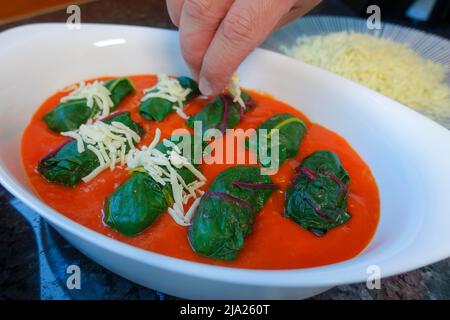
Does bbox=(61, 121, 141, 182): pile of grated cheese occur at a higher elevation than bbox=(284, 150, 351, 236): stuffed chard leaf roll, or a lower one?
higher

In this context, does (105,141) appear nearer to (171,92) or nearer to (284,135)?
(171,92)

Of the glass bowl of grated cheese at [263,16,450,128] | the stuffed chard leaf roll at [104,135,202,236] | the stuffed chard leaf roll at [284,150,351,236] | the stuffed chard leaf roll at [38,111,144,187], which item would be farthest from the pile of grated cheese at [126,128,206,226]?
the glass bowl of grated cheese at [263,16,450,128]

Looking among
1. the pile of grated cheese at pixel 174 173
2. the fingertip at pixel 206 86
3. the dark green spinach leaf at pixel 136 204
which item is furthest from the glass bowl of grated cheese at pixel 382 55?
the dark green spinach leaf at pixel 136 204

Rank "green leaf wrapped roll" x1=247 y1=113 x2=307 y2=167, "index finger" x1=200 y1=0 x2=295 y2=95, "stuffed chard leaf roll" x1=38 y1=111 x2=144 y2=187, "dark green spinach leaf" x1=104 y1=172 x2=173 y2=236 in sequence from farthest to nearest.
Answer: "green leaf wrapped roll" x1=247 y1=113 x2=307 y2=167 → "stuffed chard leaf roll" x1=38 y1=111 x2=144 y2=187 → "dark green spinach leaf" x1=104 y1=172 x2=173 y2=236 → "index finger" x1=200 y1=0 x2=295 y2=95

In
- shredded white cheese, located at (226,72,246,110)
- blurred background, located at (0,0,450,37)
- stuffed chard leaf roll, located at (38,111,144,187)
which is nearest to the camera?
stuffed chard leaf roll, located at (38,111,144,187)

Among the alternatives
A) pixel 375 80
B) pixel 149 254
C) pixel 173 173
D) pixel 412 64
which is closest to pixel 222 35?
pixel 173 173

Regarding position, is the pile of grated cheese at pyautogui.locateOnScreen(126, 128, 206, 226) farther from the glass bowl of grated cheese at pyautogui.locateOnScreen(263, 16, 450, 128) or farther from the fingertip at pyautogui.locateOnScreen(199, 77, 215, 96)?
the glass bowl of grated cheese at pyautogui.locateOnScreen(263, 16, 450, 128)
